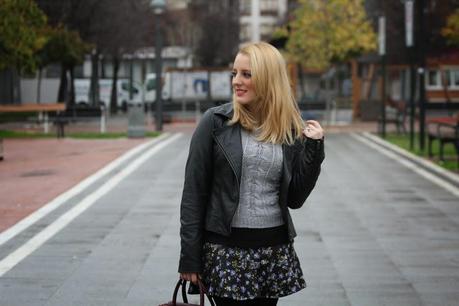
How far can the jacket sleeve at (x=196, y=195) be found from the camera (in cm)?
475

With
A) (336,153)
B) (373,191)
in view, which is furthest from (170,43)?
(373,191)

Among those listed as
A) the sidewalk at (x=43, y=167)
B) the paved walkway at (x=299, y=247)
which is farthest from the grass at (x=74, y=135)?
the paved walkway at (x=299, y=247)

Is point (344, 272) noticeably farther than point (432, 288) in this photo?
Yes

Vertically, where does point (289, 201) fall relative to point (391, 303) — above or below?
Result: above

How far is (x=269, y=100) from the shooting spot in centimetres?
475

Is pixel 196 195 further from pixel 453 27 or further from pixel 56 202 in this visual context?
pixel 453 27

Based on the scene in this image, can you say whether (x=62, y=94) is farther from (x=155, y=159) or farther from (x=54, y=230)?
(x=54, y=230)

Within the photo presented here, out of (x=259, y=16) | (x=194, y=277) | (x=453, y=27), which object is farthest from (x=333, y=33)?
(x=259, y=16)

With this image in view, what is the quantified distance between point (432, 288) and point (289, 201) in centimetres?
388

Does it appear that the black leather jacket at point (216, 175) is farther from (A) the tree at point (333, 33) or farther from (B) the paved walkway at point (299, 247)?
(A) the tree at point (333, 33)

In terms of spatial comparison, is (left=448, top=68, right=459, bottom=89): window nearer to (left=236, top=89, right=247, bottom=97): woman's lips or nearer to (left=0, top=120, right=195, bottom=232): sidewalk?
(left=0, top=120, right=195, bottom=232): sidewalk

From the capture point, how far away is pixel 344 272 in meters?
9.23

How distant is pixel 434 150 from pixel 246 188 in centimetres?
1989

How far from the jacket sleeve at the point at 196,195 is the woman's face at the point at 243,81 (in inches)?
6.3
